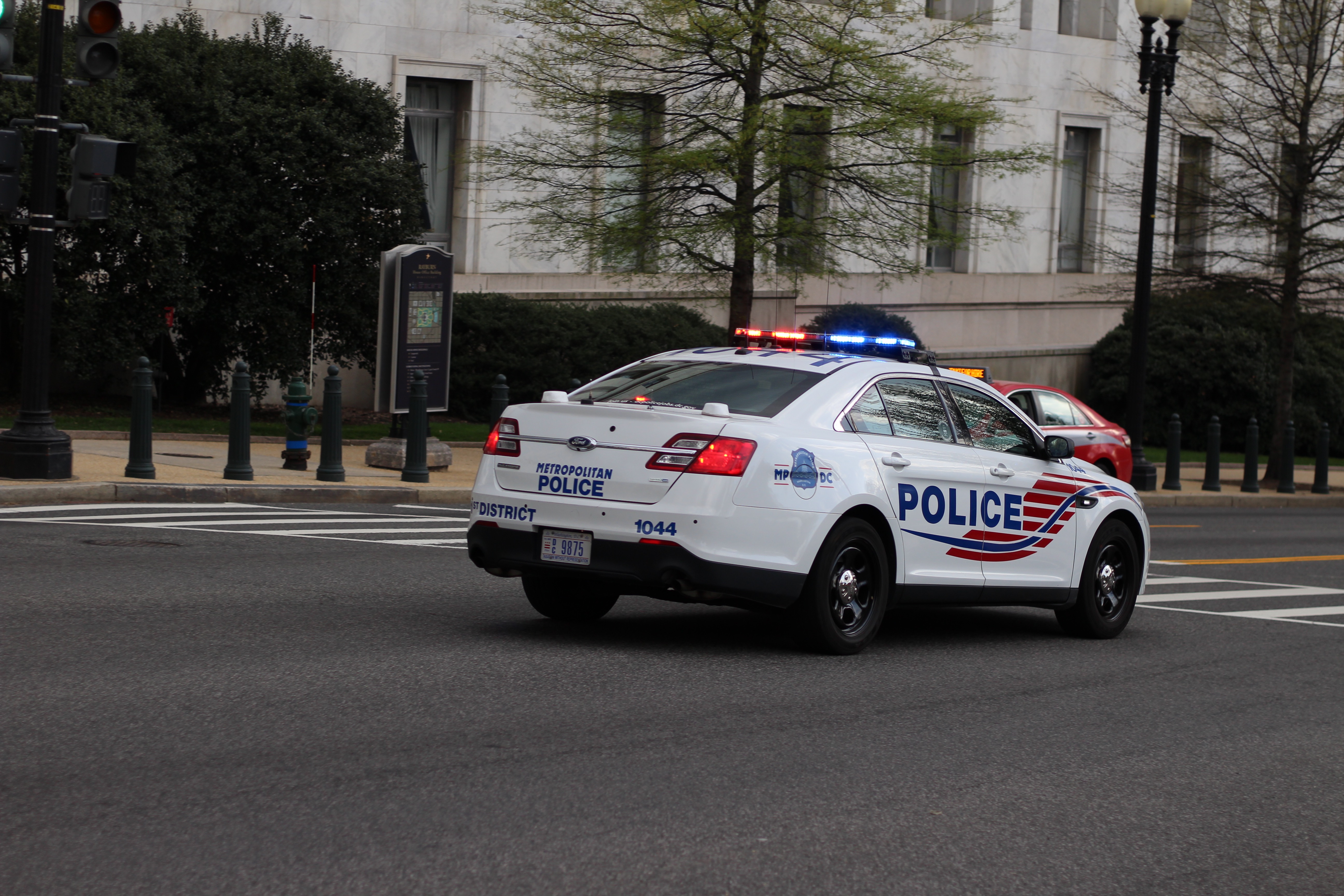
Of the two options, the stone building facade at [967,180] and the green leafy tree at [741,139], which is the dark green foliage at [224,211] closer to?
the green leafy tree at [741,139]

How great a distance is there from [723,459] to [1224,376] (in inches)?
1227

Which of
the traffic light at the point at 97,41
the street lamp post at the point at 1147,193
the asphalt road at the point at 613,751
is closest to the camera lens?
the asphalt road at the point at 613,751

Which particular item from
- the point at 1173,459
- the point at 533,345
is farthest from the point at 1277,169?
the point at 533,345

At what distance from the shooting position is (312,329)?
76.9 ft

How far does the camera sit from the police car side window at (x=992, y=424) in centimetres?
1006

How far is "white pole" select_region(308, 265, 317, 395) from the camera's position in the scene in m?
23.6

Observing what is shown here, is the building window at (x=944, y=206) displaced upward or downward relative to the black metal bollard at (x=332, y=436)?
upward

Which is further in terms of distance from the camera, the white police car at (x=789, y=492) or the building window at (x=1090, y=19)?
the building window at (x=1090, y=19)

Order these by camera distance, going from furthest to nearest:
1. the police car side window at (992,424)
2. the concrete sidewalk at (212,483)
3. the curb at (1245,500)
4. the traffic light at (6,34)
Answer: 1. the curb at (1245,500)
2. the concrete sidewalk at (212,483)
3. the traffic light at (6,34)
4. the police car side window at (992,424)

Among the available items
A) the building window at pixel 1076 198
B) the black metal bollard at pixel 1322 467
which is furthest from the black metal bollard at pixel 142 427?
the building window at pixel 1076 198

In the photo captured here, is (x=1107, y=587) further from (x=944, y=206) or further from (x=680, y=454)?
(x=944, y=206)

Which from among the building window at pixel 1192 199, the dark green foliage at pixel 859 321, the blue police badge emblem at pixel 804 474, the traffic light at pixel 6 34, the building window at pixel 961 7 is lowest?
the blue police badge emblem at pixel 804 474

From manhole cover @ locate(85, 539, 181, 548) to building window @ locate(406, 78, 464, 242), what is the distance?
20161 millimetres

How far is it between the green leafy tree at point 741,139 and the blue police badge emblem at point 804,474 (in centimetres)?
1336
